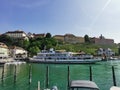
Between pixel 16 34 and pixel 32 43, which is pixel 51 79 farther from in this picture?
pixel 16 34

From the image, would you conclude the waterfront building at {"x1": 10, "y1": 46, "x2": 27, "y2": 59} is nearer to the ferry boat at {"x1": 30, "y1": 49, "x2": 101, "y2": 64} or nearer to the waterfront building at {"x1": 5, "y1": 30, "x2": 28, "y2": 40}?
the ferry boat at {"x1": 30, "y1": 49, "x2": 101, "y2": 64}

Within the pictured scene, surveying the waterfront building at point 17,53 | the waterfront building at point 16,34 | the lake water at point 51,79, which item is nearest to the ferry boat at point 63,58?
the waterfront building at point 17,53

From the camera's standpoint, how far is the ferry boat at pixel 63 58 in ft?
332

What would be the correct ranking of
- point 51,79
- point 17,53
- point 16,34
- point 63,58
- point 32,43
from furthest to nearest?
point 16,34 < point 32,43 < point 17,53 < point 63,58 < point 51,79

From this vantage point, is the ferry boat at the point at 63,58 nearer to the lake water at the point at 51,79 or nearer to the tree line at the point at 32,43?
the tree line at the point at 32,43

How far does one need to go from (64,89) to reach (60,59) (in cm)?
7648

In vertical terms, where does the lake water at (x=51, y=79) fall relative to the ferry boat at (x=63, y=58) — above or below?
below

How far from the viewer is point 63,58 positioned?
10519 cm

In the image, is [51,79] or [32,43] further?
[32,43]

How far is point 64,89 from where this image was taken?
29.1m

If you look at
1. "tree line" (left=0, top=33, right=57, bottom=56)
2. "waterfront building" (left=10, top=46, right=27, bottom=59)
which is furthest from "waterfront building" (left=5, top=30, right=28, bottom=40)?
"waterfront building" (left=10, top=46, right=27, bottom=59)

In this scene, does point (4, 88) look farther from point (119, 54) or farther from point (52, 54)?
point (119, 54)

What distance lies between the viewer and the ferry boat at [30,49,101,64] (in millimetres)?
101312

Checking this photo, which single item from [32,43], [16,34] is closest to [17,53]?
[32,43]
